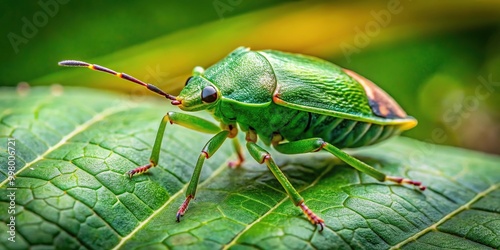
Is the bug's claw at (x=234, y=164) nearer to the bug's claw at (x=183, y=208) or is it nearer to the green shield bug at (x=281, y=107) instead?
the green shield bug at (x=281, y=107)

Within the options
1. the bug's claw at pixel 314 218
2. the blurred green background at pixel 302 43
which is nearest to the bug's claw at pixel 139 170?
the bug's claw at pixel 314 218

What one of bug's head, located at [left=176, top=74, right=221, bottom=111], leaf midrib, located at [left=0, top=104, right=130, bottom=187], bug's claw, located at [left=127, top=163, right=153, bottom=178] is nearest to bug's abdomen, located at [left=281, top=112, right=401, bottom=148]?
bug's head, located at [left=176, top=74, right=221, bottom=111]

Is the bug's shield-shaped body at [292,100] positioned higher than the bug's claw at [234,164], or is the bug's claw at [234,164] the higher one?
the bug's shield-shaped body at [292,100]

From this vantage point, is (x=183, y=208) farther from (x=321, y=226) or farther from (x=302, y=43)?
(x=302, y=43)

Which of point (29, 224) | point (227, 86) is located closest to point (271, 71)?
point (227, 86)

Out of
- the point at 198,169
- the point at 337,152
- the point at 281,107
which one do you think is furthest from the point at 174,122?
the point at 337,152

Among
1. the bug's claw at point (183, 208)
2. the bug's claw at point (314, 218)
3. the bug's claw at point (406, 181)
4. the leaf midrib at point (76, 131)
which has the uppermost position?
the leaf midrib at point (76, 131)

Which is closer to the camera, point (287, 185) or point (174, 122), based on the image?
point (287, 185)
